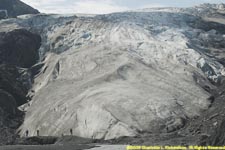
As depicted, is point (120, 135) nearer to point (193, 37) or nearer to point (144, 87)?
point (144, 87)

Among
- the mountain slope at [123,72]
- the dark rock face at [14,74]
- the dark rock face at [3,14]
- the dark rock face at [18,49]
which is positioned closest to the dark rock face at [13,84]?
the dark rock face at [14,74]

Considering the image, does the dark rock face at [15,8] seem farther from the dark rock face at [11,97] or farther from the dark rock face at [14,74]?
the dark rock face at [11,97]

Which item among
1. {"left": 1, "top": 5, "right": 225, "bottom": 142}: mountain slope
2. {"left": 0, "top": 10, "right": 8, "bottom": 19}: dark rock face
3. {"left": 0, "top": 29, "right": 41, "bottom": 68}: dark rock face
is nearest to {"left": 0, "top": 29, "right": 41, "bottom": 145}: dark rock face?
{"left": 0, "top": 29, "right": 41, "bottom": 68}: dark rock face

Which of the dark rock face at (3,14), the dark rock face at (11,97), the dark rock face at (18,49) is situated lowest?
the dark rock face at (11,97)

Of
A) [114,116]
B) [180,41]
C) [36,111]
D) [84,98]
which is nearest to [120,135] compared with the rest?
[114,116]

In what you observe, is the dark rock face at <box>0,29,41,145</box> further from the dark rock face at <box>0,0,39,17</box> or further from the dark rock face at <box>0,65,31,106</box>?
the dark rock face at <box>0,0,39,17</box>

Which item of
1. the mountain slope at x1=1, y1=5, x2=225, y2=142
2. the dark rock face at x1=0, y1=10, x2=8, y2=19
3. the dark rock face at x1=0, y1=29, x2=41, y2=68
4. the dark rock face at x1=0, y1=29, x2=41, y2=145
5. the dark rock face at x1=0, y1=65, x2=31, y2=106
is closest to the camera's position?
the mountain slope at x1=1, y1=5, x2=225, y2=142
